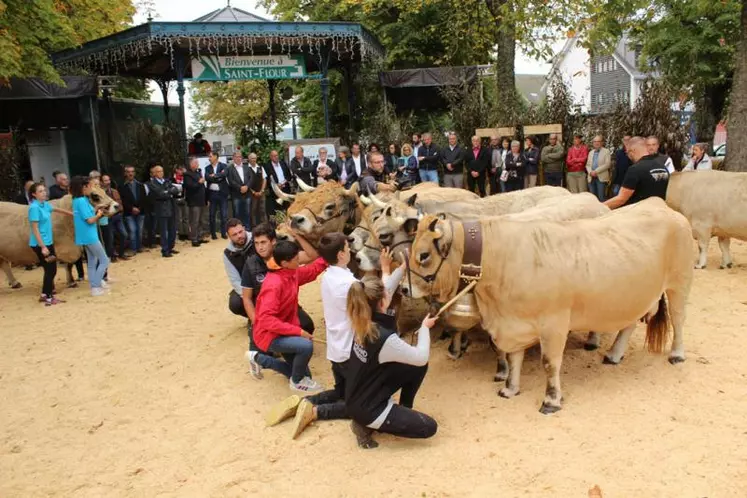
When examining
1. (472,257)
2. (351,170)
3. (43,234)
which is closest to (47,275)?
(43,234)

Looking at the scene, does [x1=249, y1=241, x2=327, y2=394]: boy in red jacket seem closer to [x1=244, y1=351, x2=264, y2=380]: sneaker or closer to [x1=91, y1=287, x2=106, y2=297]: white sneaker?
[x1=244, y1=351, x2=264, y2=380]: sneaker

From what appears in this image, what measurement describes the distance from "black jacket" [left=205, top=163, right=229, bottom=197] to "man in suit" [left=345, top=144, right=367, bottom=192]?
2875 mm

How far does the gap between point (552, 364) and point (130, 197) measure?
10.7m

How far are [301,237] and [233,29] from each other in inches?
434

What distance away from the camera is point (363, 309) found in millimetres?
4598

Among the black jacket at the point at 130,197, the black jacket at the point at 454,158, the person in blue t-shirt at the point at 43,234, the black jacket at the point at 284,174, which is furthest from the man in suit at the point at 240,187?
the person in blue t-shirt at the point at 43,234

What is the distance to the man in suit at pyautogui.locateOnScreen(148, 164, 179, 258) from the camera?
13.6 metres

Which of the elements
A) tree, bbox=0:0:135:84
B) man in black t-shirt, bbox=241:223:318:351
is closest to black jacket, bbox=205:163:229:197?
tree, bbox=0:0:135:84

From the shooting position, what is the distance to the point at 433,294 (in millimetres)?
5359

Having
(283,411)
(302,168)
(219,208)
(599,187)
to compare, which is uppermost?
(302,168)

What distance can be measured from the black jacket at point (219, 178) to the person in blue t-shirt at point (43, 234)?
16.2 ft

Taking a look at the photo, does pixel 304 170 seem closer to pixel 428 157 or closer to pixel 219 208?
pixel 219 208

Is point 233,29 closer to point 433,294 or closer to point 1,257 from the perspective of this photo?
point 1,257

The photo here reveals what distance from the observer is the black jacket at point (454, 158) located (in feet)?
49.9
